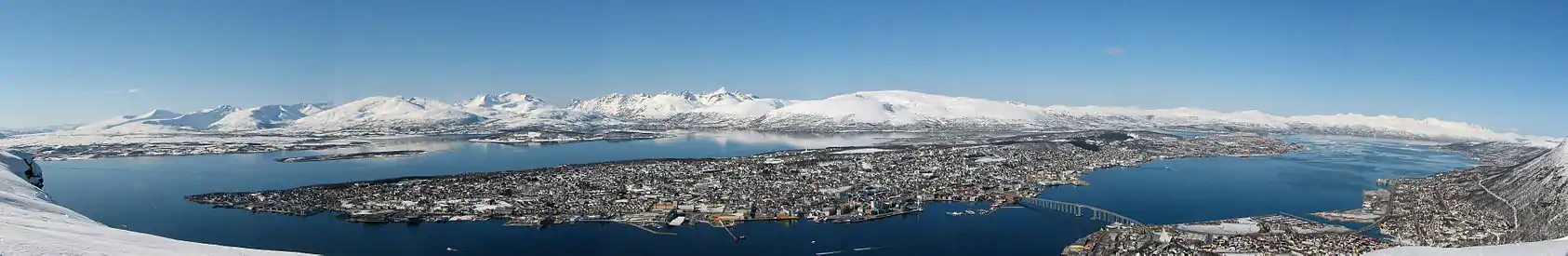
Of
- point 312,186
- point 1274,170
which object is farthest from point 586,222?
point 1274,170

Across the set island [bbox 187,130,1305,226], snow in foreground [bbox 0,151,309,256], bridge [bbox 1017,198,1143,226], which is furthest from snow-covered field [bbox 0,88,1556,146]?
snow in foreground [bbox 0,151,309,256]

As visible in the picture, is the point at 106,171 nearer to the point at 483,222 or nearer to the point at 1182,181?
the point at 483,222

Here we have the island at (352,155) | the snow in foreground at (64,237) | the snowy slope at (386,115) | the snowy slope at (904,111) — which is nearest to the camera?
the snow in foreground at (64,237)

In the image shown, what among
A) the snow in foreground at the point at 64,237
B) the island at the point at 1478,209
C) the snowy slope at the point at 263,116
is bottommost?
the island at the point at 1478,209

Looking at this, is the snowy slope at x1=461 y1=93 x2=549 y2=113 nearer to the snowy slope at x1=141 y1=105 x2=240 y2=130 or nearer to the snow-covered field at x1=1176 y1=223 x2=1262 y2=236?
the snowy slope at x1=141 y1=105 x2=240 y2=130

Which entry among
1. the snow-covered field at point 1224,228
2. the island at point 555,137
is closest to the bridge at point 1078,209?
the snow-covered field at point 1224,228

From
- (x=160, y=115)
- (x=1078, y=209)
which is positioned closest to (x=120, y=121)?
(x=160, y=115)

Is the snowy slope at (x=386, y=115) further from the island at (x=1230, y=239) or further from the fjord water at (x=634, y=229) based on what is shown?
Answer: the island at (x=1230, y=239)
